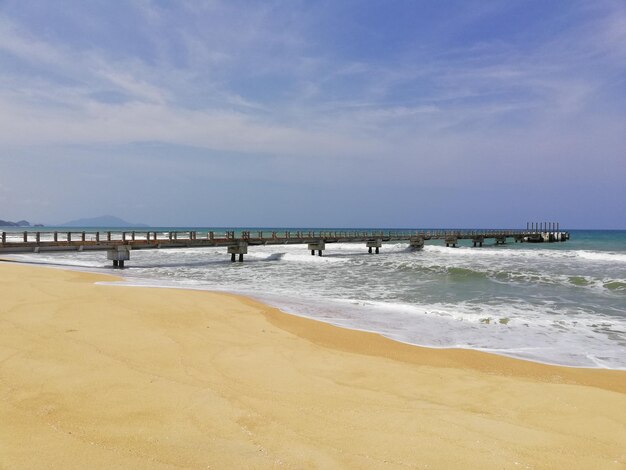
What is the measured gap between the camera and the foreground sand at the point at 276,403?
386cm

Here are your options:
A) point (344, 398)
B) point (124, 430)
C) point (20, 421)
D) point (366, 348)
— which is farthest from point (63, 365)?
point (366, 348)

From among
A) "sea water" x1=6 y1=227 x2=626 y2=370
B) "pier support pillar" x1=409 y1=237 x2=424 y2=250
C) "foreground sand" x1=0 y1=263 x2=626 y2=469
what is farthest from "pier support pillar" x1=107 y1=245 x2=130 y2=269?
"pier support pillar" x1=409 y1=237 x2=424 y2=250

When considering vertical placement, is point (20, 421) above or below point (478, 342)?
above

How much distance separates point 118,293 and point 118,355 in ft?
25.0

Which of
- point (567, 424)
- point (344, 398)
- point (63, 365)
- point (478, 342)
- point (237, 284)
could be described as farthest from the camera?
point (237, 284)

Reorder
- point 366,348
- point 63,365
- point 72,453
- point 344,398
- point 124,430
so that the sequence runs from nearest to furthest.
→ point 72,453 → point 124,430 → point 344,398 → point 63,365 → point 366,348

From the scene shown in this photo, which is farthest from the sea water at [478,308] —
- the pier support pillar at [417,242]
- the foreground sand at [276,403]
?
the pier support pillar at [417,242]

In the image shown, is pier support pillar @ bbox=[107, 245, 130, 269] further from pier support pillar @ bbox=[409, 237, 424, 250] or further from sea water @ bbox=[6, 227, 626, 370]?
pier support pillar @ bbox=[409, 237, 424, 250]

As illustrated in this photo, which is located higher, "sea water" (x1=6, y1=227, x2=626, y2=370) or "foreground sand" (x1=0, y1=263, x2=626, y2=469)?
"foreground sand" (x1=0, y1=263, x2=626, y2=469)

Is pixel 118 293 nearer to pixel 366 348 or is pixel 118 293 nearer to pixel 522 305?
pixel 366 348

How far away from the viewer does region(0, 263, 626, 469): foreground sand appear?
386cm

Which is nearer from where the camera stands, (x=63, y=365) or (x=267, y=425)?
(x=267, y=425)

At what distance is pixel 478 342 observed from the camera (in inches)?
387

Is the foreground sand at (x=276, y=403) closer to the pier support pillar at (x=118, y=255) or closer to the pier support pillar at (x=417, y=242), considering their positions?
the pier support pillar at (x=118, y=255)
